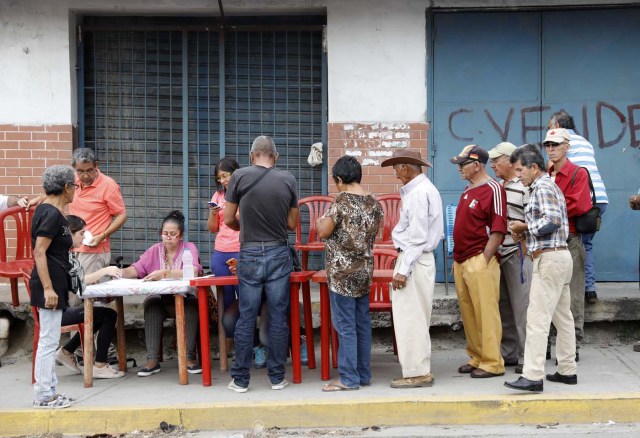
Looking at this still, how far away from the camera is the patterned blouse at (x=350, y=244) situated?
6.81 meters

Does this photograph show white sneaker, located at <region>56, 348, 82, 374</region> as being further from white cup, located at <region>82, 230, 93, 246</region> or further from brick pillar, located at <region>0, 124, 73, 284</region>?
brick pillar, located at <region>0, 124, 73, 284</region>

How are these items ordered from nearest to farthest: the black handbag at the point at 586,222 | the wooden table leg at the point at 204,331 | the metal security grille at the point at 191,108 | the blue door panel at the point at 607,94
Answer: the wooden table leg at the point at 204,331 → the black handbag at the point at 586,222 → the blue door panel at the point at 607,94 → the metal security grille at the point at 191,108

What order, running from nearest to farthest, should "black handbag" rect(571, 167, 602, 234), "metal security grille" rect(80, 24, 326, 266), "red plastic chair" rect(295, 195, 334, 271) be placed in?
1. "black handbag" rect(571, 167, 602, 234)
2. "red plastic chair" rect(295, 195, 334, 271)
3. "metal security grille" rect(80, 24, 326, 266)

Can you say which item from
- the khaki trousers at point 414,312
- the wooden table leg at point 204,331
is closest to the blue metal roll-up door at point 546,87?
the khaki trousers at point 414,312

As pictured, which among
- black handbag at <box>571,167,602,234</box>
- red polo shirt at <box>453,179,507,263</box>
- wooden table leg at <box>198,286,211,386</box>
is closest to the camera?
red polo shirt at <box>453,179,507,263</box>

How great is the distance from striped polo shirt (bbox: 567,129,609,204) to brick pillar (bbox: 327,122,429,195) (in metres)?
Answer: 1.85

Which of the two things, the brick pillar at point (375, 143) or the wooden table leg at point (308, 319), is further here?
the brick pillar at point (375, 143)

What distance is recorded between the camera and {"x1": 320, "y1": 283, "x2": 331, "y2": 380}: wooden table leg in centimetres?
730

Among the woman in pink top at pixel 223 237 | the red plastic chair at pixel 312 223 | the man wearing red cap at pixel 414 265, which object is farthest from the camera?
the red plastic chair at pixel 312 223

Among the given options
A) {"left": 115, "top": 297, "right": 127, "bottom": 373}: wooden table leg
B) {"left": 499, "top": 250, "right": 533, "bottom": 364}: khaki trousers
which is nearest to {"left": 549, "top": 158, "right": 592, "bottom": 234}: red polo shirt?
{"left": 499, "top": 250, "right": 533, "bottom": 364}: khaki trousers

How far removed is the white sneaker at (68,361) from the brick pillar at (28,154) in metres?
2.09

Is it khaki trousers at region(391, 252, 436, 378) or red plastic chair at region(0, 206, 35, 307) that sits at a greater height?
red plastic chair at region(0, 206, 35, 307)

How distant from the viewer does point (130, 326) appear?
8.62m

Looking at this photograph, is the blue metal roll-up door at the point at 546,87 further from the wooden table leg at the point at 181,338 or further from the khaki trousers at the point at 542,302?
the wooden table leg at the point at 181,338
